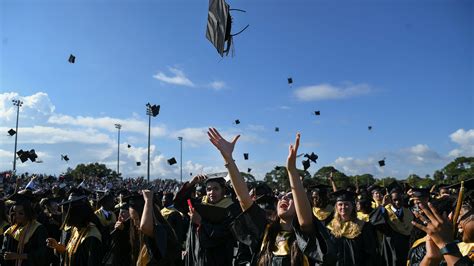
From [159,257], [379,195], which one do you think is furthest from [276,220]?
[379,195]

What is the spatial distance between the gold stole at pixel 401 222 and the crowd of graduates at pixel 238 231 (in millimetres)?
21

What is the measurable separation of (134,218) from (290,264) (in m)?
2.01

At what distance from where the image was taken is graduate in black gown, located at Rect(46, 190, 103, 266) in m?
4.76

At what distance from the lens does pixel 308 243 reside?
304 centimetres

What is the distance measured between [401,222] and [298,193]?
16.8ft

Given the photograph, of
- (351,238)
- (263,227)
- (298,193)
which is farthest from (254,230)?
(351,238)

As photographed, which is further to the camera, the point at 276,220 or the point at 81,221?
Answer: the point at 81,221

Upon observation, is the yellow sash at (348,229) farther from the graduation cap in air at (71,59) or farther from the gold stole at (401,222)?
the graduation cap in air at (71,59)

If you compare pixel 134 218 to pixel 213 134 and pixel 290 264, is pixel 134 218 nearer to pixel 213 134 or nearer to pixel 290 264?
pixel 213 134

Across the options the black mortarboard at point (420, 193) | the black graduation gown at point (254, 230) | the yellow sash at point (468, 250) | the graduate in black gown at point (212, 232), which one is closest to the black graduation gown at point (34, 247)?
the graduate in black gown at point (212, 232)

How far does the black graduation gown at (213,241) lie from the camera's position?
14.6 feet

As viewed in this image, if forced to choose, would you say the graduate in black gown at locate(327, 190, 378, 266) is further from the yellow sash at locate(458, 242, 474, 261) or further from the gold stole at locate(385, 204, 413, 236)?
the yellow sash at locate(458, 242, 474, 261)

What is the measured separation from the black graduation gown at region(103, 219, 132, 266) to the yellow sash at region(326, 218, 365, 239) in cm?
278

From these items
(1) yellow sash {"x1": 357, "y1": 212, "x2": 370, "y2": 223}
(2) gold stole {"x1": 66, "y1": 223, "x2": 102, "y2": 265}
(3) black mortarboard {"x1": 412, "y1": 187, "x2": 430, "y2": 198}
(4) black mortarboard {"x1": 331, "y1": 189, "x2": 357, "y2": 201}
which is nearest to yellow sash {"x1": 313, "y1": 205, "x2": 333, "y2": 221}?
(1) yellow sash {"x1": 357, "y1": 212, "x2": 370, "y2": 223}
